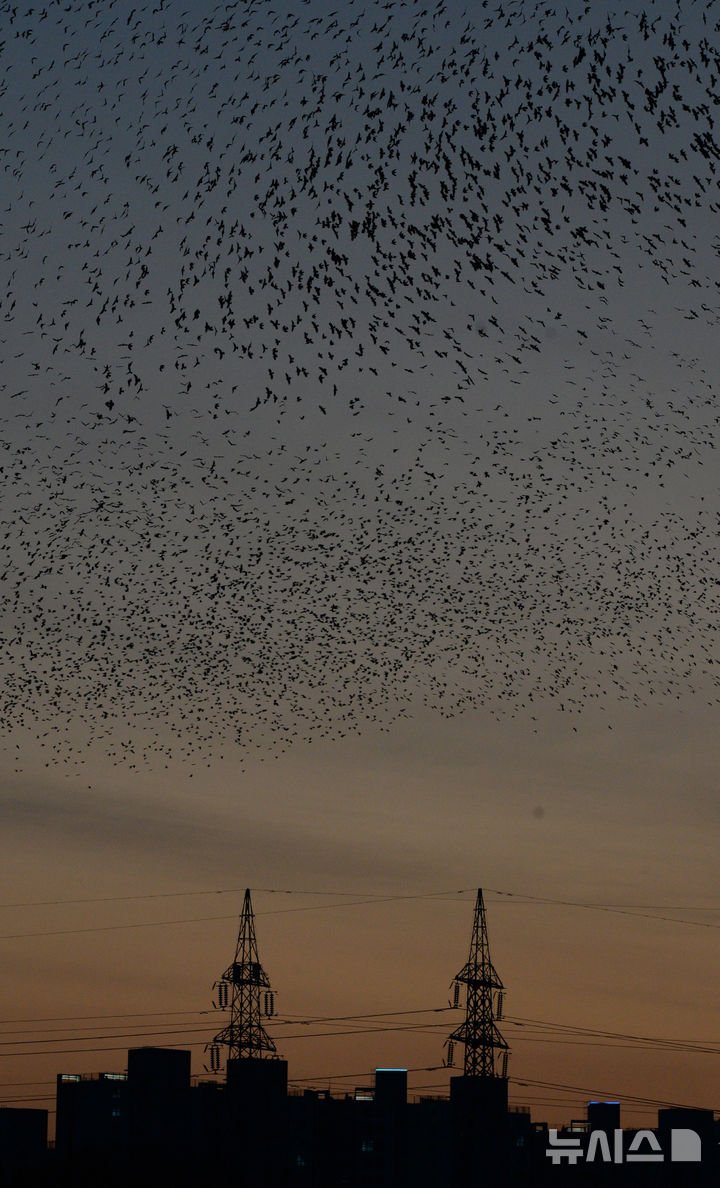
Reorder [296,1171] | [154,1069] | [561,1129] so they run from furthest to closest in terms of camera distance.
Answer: [561,1129], [296,1171], [154,1069]

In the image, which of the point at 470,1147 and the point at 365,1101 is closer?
the point at 470,1147

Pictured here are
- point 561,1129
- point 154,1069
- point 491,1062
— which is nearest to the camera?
point 491,1062

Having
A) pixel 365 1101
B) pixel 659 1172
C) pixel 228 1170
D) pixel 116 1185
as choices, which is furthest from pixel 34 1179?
pixel 659 1172

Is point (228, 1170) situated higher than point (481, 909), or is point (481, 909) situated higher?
point (481, 909)

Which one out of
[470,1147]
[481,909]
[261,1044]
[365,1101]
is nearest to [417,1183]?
[365,1101]

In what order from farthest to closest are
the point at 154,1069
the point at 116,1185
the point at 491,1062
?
the point at 154,1069 < the point at 116,1185 < the point at 491,1062

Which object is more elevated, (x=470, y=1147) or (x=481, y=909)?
(x=481, y=909)

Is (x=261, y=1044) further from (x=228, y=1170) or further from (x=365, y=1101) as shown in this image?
(x=365, y=1101)

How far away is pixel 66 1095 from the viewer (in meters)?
154

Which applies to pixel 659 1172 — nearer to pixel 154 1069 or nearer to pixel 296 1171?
pixel 296 1171

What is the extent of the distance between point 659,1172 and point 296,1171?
141ft

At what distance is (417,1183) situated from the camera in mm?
151875

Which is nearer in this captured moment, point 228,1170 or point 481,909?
point 481,909

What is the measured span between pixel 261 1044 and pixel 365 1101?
5217 cm
